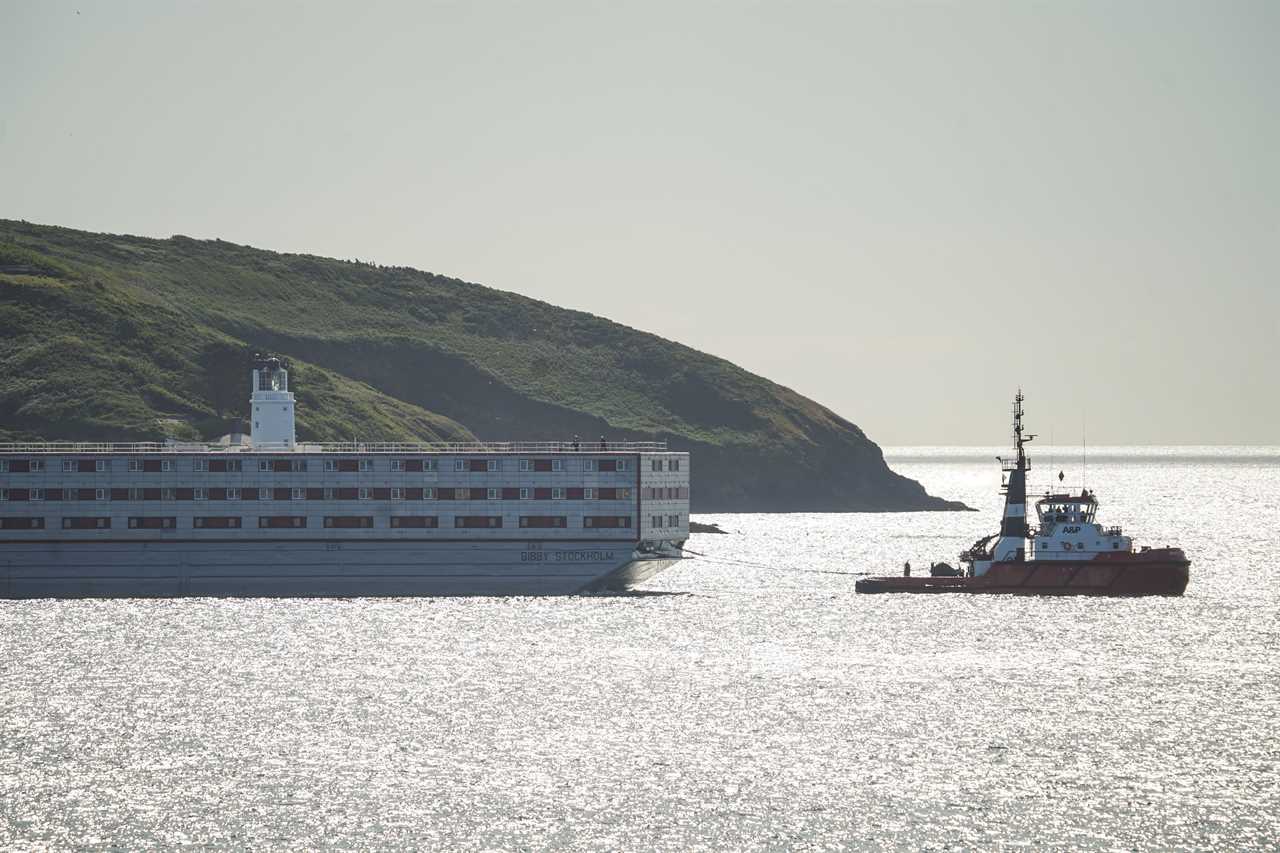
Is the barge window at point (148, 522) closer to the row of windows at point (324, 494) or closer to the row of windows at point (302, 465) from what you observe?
the row of windows at point (324, 494)

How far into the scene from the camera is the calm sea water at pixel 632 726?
→ 41.9m

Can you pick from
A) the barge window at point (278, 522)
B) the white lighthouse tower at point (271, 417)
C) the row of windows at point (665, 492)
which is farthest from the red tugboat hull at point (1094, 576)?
the white lighthouse tower at point (271, 417)

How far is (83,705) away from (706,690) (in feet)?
72.2

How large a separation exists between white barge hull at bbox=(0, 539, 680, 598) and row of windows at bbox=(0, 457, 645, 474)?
12.7ft

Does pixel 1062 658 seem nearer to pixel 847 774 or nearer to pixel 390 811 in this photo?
pixel 847 774

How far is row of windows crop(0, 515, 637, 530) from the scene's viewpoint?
296 ft

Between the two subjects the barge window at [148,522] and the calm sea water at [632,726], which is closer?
the calm sea water at [632,726]

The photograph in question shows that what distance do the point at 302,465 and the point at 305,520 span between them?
2.96 m

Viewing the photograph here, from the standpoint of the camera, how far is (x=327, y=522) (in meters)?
90.3

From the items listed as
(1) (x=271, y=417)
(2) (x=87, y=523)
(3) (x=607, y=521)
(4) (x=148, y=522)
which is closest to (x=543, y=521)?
(3) (x=607, y=521)

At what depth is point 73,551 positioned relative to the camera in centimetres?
9025

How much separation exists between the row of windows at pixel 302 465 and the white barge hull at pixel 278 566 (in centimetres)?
388

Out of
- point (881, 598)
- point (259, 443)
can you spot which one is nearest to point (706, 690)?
point (881, 598)

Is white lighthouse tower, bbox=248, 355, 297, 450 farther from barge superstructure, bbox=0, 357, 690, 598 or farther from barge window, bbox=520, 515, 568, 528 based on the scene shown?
barge window, bbox=520, 515, 568, 528
